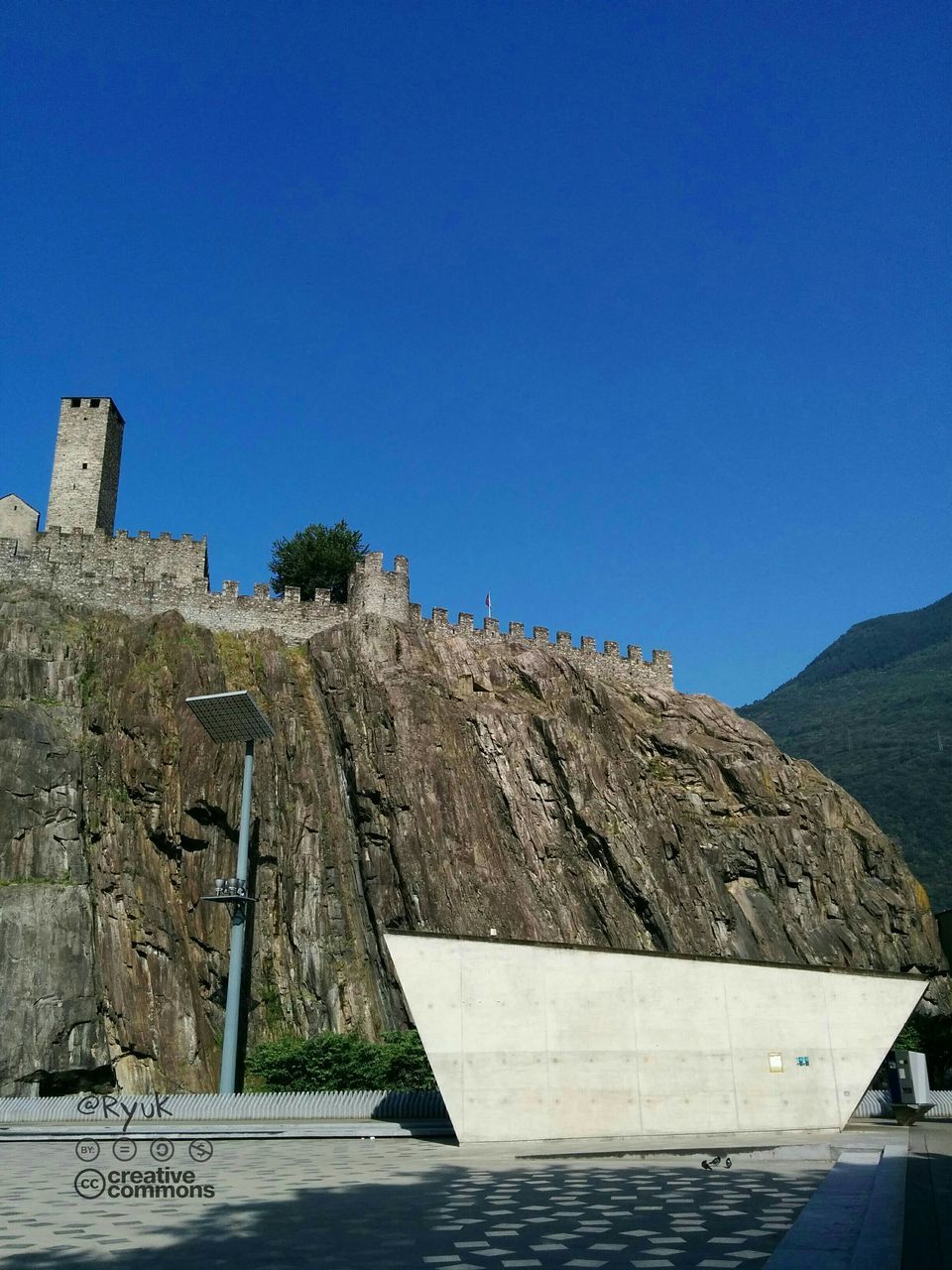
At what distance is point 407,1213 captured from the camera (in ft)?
42.7

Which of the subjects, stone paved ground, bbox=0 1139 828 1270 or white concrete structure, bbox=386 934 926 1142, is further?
white concrete structure, bbox=386 934 926 1142

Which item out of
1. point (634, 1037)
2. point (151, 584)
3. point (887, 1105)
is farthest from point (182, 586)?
point (887, 1105)

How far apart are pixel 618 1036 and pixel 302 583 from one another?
46.6 meters

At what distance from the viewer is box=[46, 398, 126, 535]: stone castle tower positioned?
5466 centimetres

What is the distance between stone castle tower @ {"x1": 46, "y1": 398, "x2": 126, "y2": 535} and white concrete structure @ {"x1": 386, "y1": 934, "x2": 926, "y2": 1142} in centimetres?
3939

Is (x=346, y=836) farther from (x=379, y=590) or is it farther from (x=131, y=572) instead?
(x=131, y=572)

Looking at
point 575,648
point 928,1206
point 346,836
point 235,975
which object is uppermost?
point 575,648

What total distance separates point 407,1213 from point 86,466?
5098cm

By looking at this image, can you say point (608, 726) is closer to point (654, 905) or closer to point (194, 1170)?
point (654, 905)

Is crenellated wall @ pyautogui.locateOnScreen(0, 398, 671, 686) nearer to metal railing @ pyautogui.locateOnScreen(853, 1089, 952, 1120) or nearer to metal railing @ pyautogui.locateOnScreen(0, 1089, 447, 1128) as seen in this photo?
metal railing @ pyautogui.locateOnScreen(0, 1089, 447, 1128)

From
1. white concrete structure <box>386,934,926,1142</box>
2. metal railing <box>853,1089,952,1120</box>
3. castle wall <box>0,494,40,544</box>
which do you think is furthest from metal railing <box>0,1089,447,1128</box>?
castle wall <box>0,494,40,544</box>

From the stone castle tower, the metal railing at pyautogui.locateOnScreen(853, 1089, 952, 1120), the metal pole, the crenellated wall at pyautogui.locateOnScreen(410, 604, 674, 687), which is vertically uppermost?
the stone castle tower

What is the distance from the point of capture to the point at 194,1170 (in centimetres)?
1727

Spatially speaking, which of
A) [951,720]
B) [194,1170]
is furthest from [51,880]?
[951,720]
